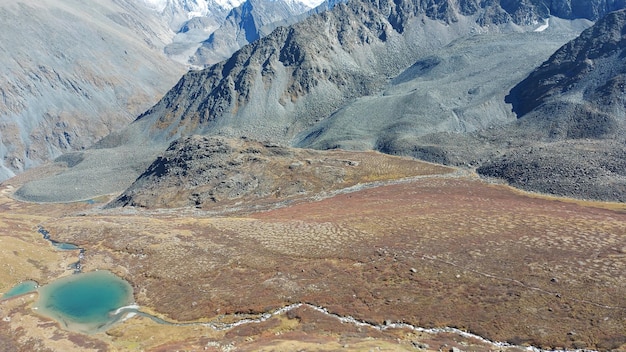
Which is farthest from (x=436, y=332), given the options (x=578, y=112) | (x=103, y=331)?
(x=578, y=112)

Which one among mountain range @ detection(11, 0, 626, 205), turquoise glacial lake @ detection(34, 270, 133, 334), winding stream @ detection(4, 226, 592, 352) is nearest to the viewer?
winding stream @ detection(4, 226, 592, 352)

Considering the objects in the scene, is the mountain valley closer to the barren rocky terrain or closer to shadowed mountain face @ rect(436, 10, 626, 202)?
the barren rocky terrain

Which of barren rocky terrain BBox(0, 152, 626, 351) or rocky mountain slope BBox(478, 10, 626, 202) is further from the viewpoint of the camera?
rocky mountain slope BBox(478, 10, 626, 202)

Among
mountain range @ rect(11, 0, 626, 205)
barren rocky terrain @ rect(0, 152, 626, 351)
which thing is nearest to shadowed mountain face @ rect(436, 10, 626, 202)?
mountain range @ rect(11, 0, 626, 205)

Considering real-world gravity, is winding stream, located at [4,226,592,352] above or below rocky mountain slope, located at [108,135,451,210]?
above

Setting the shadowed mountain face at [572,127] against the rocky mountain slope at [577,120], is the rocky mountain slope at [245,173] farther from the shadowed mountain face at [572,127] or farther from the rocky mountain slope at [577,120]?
the rocky mountain slope at [577,120]

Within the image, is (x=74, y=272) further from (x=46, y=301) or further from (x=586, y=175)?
(x=586, y=175)

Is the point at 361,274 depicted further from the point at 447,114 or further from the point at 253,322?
the point at 447,114
